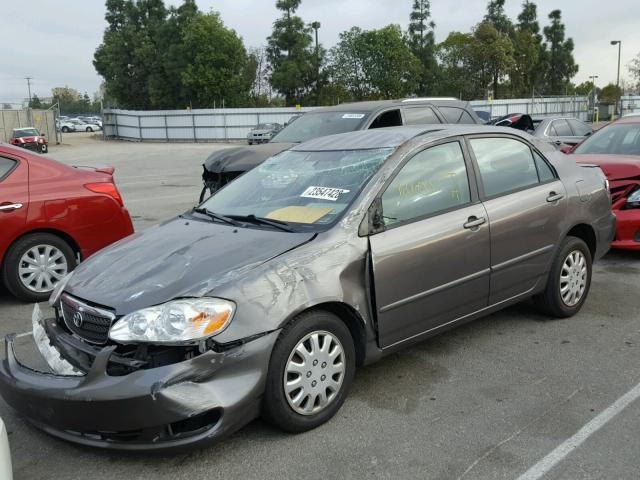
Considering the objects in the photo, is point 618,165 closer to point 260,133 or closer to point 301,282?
point 301,282

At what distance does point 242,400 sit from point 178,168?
2014cm

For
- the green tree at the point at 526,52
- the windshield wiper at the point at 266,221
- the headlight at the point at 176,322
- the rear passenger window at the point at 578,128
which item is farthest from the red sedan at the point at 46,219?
the green tree at the point at 526,52

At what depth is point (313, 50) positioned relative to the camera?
49.4 m

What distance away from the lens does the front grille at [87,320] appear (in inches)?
121

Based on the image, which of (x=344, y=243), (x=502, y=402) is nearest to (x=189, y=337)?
(x=344, y=243)

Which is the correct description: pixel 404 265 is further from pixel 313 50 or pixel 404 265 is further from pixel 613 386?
pixel 313 50

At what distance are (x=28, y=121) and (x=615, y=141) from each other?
142 feet

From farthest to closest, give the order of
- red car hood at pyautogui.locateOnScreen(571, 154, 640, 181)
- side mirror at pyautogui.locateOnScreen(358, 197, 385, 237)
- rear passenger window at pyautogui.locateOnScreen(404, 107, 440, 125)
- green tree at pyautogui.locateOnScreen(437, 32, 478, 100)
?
green tree at pyautogui.locateOnScreen(437, 32, 478, 100) < rear passenger window at pyautogui.locateOnScreen(404, 107, 440, 125) < red car hood at pyautogui.locateOnScreen(571, 154, 640, 181) < side mirror at pyautogui.locateOnScreen(358, 197, 385, 237)

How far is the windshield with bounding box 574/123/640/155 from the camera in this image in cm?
767

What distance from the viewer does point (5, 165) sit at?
19.0ft

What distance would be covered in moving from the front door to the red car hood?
339 cm

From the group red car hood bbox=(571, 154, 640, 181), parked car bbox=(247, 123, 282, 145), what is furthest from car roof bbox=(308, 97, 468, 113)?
parked car bbox=(247, 123, 282, 145)

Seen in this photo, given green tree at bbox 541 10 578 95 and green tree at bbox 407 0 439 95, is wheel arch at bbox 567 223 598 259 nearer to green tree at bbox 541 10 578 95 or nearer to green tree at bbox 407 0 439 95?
green tree at bbox 407 0 439 95

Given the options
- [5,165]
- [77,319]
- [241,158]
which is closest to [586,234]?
[77,319]
